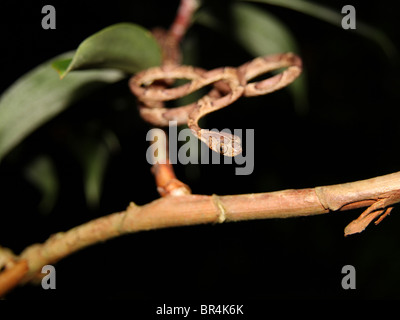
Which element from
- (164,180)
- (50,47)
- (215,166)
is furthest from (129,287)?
(164,180)

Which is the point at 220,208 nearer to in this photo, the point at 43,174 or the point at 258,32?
the point at 258,32

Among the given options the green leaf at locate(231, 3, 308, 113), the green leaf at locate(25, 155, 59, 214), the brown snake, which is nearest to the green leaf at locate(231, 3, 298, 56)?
the green leaf at locate(231, 3, 308, 113)

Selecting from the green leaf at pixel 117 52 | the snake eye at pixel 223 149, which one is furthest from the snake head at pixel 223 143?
the green leaf at pixel 117 52

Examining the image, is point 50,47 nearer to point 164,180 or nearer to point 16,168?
point 16,168

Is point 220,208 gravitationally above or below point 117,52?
below

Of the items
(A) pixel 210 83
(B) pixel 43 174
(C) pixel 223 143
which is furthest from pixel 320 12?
(B) pixel 43 174
